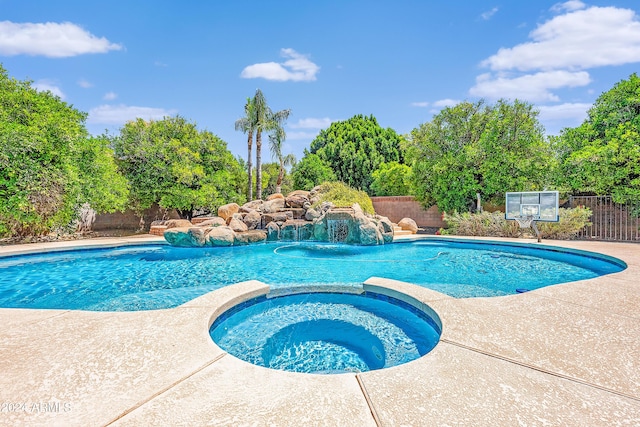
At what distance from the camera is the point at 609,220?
10.5m

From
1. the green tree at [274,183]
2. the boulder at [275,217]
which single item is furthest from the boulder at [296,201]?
the green tree at [274,183]

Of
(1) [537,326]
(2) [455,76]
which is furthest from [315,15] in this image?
(1) [537,326]

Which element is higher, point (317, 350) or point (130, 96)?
→ point (130, 96)

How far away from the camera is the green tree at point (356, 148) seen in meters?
25.0

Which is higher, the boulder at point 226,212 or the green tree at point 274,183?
the green tree at point 274,183

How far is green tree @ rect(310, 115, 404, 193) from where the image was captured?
24969 millimetres

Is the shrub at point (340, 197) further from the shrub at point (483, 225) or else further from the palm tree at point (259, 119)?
the palm tree at point (259, 119)

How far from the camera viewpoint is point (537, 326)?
8.55ft

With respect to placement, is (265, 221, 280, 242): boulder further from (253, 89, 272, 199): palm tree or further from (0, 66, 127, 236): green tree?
(253, 89, 272, 199): palm tree

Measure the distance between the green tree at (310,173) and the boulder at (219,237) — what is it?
13055 mm

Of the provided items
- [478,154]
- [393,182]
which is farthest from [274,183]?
[478,154]

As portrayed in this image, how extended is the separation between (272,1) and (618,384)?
438 inches

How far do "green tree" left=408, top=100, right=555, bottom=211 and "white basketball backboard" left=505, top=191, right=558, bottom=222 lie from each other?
2447 millimetres

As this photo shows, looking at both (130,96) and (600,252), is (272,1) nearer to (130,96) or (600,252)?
(130,96)
